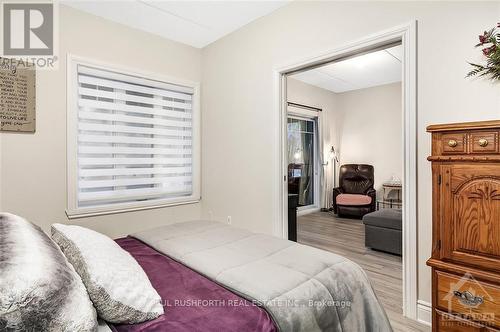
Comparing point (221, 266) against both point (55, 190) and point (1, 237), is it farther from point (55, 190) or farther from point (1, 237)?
point (55, 190)

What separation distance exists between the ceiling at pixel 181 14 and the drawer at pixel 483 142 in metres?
2.13

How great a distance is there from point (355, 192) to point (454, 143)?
186 inches

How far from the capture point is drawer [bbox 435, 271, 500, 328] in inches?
56.3

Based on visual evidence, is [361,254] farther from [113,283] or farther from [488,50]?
[113,283]

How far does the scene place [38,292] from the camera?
75cm

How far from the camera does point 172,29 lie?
10.6 ft

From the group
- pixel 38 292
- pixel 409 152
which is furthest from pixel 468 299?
pixel 38 292

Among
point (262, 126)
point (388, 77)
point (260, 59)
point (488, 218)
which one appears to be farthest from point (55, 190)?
point (388, 77)

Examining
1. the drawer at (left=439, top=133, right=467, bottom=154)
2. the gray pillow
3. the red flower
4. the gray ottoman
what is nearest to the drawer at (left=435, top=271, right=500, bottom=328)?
the drawer at (left=439, top=133, right=467, bottom=154)

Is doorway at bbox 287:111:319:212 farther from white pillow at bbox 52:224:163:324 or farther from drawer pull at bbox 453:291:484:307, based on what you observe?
white pillow at bbox 52:224:163:324

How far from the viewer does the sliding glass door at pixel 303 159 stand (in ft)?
19.9

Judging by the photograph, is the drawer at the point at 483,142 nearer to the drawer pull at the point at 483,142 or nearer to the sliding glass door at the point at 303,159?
the drawer pull at the point at 483,142

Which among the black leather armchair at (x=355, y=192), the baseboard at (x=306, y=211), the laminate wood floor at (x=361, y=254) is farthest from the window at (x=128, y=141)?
the black leather armchair at (x=355, y=192)

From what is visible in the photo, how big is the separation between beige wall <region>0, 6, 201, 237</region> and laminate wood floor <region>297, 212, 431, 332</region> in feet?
8.19
